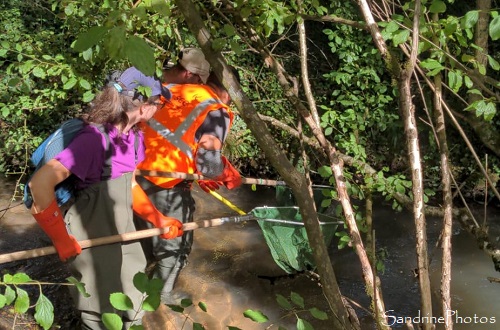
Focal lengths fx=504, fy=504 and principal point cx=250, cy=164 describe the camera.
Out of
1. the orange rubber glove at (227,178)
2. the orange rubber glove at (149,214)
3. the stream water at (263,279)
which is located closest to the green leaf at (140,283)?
the orange rubber glove at (149,214)

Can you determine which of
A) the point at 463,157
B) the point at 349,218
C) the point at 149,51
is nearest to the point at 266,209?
the point at 349,218

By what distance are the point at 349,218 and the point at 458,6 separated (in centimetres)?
524

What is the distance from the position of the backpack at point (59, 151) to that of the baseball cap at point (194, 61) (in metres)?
1.04

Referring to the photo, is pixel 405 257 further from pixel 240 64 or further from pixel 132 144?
pixel 240 64

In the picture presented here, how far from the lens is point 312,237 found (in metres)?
1.63

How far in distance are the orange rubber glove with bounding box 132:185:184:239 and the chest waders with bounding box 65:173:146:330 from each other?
16 cm

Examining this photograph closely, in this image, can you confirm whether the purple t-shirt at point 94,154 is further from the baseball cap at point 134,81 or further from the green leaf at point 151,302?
the green leaf at point 151,302

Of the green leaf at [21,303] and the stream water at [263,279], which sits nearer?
the green leaf at [21,303]

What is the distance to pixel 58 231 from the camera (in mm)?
2250

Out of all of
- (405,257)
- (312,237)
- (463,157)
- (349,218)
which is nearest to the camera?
(312,237)

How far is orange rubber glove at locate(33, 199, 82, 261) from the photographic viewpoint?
2.20 m

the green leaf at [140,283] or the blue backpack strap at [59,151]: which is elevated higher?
the green leaf at [140,283]

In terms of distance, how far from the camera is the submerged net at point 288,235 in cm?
357

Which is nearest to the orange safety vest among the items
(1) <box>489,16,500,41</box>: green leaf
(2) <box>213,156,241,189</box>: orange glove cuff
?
(2) <box>213,156,241,189</box>: orange glove cuff
